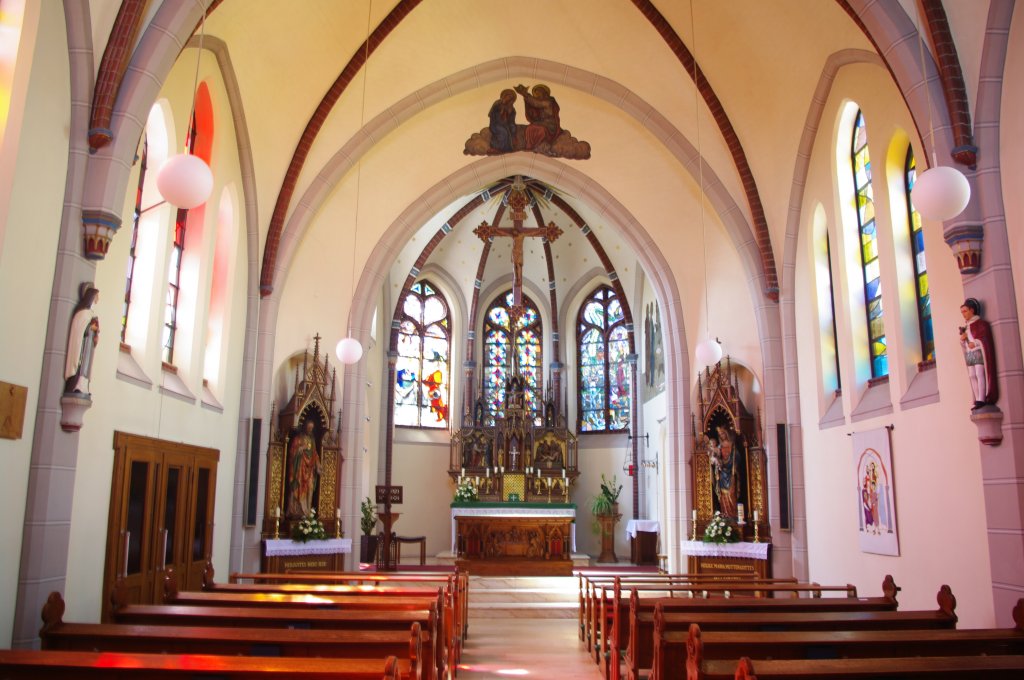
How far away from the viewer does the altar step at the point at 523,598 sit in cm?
1319

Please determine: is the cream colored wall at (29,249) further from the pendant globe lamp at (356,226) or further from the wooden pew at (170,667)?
the pendant globe lamp at (356,226)

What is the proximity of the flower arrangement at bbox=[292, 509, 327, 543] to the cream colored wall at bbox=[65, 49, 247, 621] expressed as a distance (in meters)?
1.14

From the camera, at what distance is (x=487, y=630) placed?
11.8 m

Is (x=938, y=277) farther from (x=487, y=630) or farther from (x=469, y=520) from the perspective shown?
(x=469, y=520)

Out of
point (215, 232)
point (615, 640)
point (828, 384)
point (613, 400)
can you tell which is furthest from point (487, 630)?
point (613, 400)

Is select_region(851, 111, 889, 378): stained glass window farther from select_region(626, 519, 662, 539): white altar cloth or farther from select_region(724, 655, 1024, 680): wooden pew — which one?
select_region(626, 519, 662, 539): white altar cloth

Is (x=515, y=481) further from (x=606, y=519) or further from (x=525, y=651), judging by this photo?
(x=525, y=651)

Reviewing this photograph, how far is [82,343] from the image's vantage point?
25.6 feet

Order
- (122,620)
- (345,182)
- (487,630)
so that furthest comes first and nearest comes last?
1. (345,182)
2. (487,630)
3. (122,620)

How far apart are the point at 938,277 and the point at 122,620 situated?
316 inches

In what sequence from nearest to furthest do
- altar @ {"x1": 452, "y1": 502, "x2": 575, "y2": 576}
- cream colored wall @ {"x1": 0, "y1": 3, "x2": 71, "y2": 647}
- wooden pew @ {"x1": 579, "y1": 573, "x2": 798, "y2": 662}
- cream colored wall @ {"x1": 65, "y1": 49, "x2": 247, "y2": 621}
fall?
cream colored wall @ {"x1": 0, "y1": 3, "x2": 71, "y2": 647} < cream colored wall @ {"x1": 65, "y1": 49, "x2": 247, "y2": 621} < wooden pew @ {"x1": 579, "y1": 573, "x2": 798, "y2": 662} < altar @ {"x1": 452, "y1": 502, "x2": 575, "y2": 576}

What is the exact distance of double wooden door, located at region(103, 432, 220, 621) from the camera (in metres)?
9.17

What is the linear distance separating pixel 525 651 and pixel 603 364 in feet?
43.0

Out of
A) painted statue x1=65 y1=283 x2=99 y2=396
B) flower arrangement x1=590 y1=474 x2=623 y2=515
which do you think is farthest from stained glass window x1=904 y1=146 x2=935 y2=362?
flower arrangement x1=590 y1=474 x2=623 y2=515
